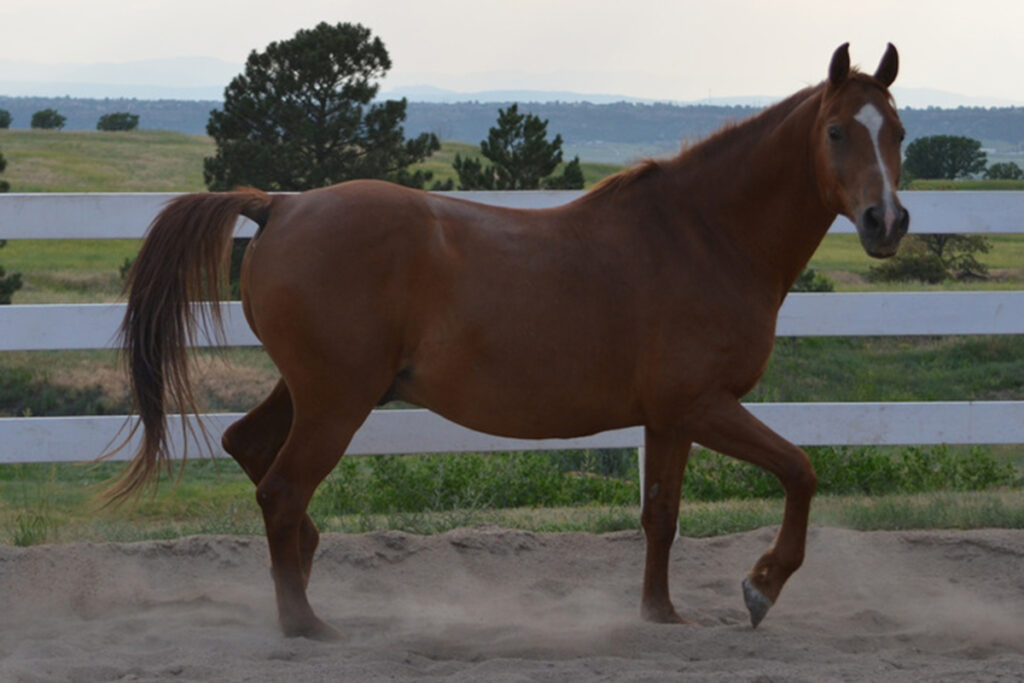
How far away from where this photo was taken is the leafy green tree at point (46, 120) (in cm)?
5222

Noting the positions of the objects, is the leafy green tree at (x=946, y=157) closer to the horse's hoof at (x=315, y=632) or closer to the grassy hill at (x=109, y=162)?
the grassy hill at (x=109, y=162)

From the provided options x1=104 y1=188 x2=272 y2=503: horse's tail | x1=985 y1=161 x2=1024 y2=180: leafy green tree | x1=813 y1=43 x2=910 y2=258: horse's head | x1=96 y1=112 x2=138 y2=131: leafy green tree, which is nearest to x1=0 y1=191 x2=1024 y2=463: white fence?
x1=104 y1=188 x2=272 y2=503: horse's tail

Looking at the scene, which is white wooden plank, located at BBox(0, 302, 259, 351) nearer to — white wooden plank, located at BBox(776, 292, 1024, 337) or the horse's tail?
the horse's tail

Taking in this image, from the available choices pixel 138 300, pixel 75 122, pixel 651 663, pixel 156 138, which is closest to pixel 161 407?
pixel 138 300

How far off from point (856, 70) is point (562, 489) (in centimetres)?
327

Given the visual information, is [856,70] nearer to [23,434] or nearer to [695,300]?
[695,300]

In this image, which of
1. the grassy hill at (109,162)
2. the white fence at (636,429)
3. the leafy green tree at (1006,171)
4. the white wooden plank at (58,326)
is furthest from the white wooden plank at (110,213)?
the grassy hill at (109,162)

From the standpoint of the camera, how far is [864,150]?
372 centimetres

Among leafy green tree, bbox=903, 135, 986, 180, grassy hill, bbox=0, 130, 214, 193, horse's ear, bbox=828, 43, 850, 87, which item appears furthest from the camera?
grassy hill, bbox=0, 130, 214, 193

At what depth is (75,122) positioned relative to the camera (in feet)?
363

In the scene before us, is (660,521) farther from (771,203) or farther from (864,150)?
(864,150)

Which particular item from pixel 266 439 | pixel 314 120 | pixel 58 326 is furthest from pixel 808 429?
pixel 314 120

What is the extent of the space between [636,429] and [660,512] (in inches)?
46.4

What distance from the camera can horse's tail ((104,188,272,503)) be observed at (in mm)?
4105
